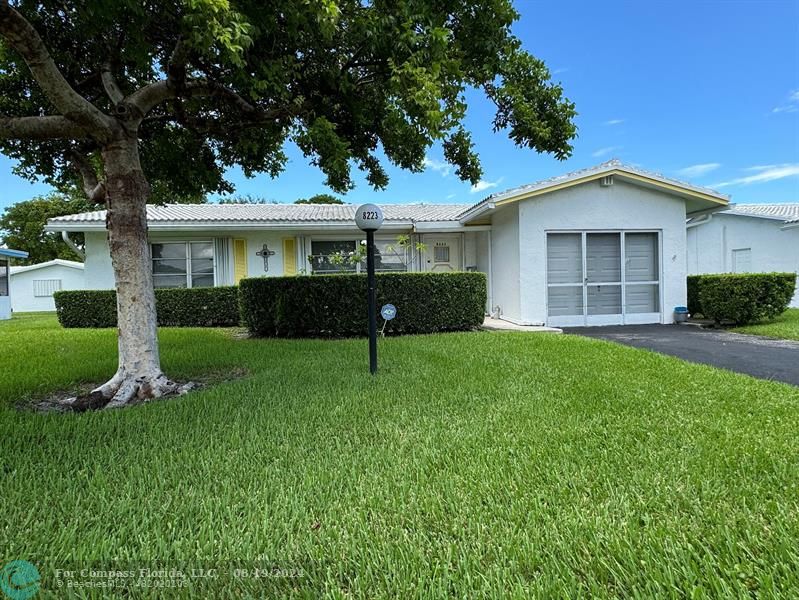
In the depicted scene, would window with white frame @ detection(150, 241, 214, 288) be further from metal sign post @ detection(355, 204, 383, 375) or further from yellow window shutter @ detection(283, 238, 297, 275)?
metal sign post @ detection(355, 204, 383, 375)

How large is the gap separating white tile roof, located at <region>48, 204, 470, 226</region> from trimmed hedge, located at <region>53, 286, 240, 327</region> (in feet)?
6.93

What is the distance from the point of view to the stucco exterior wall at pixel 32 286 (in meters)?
26.6

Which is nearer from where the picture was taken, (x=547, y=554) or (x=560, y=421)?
(x=547, y=554)

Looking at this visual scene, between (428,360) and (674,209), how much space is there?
28.2 feet

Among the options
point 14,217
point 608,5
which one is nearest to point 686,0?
point 608,5

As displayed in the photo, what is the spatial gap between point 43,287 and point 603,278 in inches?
1245

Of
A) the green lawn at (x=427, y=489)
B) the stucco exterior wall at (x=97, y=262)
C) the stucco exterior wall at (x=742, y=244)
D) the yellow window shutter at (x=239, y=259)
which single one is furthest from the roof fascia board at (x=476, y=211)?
the stucco exterior wall at (x=97, y=262)

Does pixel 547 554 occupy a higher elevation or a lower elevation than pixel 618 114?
lower

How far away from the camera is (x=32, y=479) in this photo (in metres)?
2.69

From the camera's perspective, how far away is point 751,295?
954 centimetres

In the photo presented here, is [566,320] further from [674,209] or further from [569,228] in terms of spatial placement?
[674,209]

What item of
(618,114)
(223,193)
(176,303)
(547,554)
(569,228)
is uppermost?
(618,114)

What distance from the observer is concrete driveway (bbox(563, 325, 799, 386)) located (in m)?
5.79

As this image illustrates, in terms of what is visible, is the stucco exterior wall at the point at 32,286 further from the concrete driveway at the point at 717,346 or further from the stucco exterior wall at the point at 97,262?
the concrete driveway at the point at 717,346
